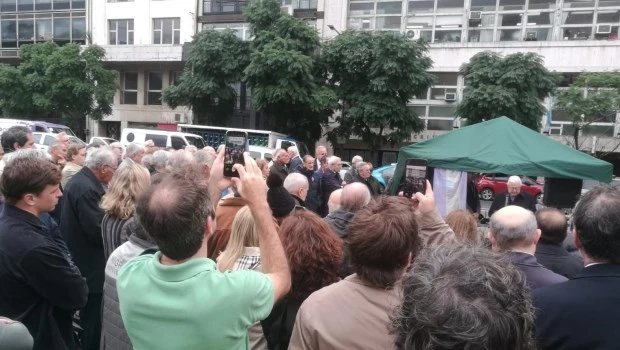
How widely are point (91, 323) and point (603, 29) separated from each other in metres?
25.5

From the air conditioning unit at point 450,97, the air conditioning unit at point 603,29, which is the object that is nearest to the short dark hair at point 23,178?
the air conditioning unit at point 450,97

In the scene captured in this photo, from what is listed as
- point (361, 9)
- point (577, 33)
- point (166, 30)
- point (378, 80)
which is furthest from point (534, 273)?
point (166, 30)

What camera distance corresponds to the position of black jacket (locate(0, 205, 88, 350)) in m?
2.33

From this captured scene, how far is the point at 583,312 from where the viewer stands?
5.94 ft

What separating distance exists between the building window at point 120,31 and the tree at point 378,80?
1457cm

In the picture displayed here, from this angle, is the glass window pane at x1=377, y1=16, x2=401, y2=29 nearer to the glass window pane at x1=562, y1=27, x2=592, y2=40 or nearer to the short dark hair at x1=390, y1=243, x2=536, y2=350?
the glass window pane at x1=562, y1=27, x2=592, y2=40

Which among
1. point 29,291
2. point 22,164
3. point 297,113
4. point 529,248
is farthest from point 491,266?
point 297,113

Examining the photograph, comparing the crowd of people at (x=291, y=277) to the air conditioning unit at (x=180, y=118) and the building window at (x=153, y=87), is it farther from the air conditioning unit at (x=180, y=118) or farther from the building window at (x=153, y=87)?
the building window at (x=153, y=87)

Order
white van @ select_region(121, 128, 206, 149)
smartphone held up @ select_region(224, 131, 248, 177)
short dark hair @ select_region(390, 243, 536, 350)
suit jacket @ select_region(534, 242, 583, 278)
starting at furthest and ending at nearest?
white van @ select_region(121, 128, 206, 149) < suit jacket @ select_region(534, 242, 583, 278) < smartphone held up @ select_region(224, 131, 248, 177) < short dark hair @ select_region(390, 243, 536, 350)

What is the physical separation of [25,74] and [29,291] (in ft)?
94.0

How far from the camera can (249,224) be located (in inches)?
94.2

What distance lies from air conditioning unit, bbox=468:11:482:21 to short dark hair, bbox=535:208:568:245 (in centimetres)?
2301

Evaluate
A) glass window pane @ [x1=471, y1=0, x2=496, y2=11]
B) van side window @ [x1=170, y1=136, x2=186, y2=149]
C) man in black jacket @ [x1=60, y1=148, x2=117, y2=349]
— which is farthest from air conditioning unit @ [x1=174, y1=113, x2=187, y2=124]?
man in black jacket @ [x1=60, y1=148, x2=117, y2=349]

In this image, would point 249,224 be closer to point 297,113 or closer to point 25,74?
point 297,113
